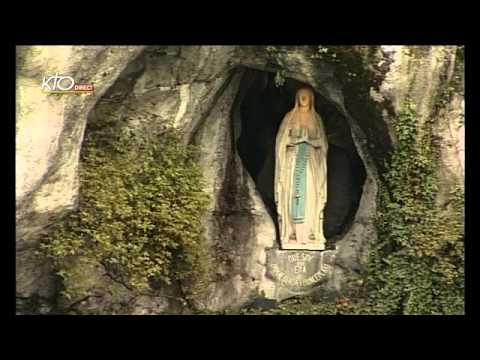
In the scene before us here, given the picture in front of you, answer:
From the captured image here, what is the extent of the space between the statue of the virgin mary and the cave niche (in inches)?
9.1

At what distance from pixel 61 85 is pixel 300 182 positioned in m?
2.92

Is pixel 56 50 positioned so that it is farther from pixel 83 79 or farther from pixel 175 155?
pixel 175 155

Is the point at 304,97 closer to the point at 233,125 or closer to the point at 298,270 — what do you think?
the point at 233,125

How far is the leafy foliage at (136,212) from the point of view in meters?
9.95

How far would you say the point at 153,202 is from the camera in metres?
10.2

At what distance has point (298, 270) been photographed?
10.9 meters

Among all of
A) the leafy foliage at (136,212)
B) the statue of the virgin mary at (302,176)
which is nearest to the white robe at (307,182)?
the statue of the virgin mary at (302,176)

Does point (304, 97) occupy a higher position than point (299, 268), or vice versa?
point (304, 97)

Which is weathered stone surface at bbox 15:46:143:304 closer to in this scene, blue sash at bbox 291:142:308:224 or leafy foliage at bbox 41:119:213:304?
leafy foliage at bbox 41:119:213:304

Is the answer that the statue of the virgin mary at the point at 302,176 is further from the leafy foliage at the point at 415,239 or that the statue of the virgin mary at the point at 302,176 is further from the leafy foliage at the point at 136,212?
the leafy foliage at the point at 136,212

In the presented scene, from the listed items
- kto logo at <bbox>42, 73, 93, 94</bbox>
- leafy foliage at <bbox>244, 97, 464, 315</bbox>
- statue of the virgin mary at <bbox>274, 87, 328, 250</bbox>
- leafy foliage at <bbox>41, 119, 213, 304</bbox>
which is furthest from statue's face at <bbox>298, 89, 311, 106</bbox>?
kto logo at <bbox>42, 73, 93, 94</bbox>

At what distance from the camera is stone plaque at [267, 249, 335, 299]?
10.9 m

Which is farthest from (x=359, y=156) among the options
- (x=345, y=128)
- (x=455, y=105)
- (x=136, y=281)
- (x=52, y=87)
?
(x=52, y=87)

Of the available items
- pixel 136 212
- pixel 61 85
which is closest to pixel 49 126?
pixel 61 85
